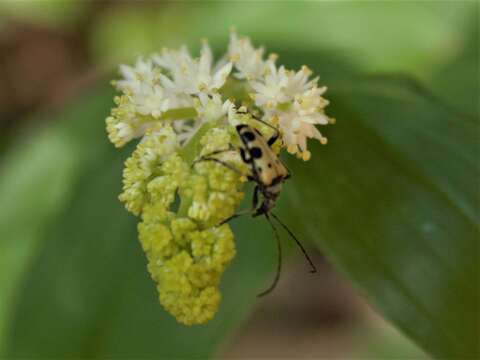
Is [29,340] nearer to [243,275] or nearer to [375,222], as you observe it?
[243,275]

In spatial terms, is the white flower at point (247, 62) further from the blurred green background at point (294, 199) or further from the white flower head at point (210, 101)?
the blurred green background at point (294, 199)

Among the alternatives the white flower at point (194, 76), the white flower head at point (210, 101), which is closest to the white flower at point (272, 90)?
the white flower head at point (210, 101)

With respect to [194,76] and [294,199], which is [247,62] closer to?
[194,76]

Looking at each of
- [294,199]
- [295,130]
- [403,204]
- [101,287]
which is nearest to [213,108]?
[295,130]

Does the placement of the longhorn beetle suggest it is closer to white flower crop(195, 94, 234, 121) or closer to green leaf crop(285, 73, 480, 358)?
white flower crop(195, 94, 234, 121)

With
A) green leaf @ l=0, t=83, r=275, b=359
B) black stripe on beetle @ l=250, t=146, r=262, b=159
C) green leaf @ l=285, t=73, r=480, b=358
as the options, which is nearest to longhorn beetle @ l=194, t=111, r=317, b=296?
black stripe on beetle @ l=250, t=146, r=262, b=159

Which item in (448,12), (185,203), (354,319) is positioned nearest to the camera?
(185,203)

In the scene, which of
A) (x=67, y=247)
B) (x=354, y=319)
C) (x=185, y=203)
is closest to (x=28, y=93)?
(x=67, y=247)
